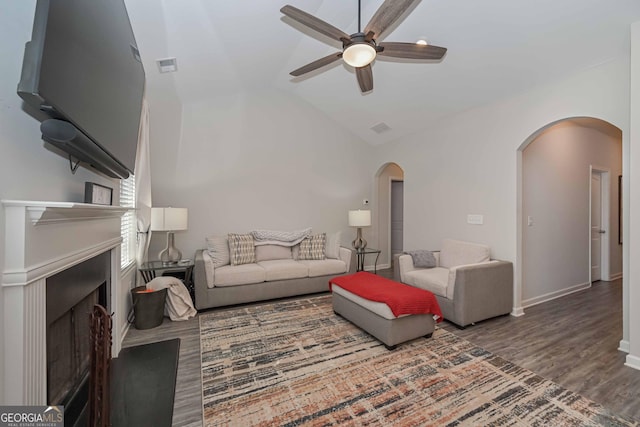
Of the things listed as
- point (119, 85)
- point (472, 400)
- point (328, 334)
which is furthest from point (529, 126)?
point (119, 85)

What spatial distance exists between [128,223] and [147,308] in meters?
1.06

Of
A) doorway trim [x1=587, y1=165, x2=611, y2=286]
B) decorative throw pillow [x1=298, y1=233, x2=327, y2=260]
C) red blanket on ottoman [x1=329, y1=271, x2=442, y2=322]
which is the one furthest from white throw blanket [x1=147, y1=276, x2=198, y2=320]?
doorway trim [x1=587, y1=165, x2=611, y2=286]

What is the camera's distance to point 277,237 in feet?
14.8

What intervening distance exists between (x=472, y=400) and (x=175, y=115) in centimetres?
471

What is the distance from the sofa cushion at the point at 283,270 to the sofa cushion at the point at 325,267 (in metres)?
0.10

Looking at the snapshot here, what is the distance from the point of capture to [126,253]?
3256 millimetres

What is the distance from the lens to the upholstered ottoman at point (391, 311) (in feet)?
8.05

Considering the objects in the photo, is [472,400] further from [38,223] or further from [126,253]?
[126,253]

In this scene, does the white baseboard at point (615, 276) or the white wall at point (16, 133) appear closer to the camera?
the white wall at point (16, 133)

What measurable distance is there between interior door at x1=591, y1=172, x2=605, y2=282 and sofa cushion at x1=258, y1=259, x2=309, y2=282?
4946 mm

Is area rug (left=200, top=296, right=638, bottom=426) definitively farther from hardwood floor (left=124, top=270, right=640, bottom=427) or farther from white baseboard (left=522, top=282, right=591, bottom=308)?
white baseboard (left=522, top=282, right=591, bottom=308)

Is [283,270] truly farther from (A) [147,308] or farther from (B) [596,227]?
(B) [596,227]

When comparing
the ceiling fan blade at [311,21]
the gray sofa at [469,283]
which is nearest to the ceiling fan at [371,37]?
the ceiling fan blade at [311,21]

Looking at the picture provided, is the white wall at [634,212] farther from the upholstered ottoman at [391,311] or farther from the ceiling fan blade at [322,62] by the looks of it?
the ceiling fan blade at [322,62]
